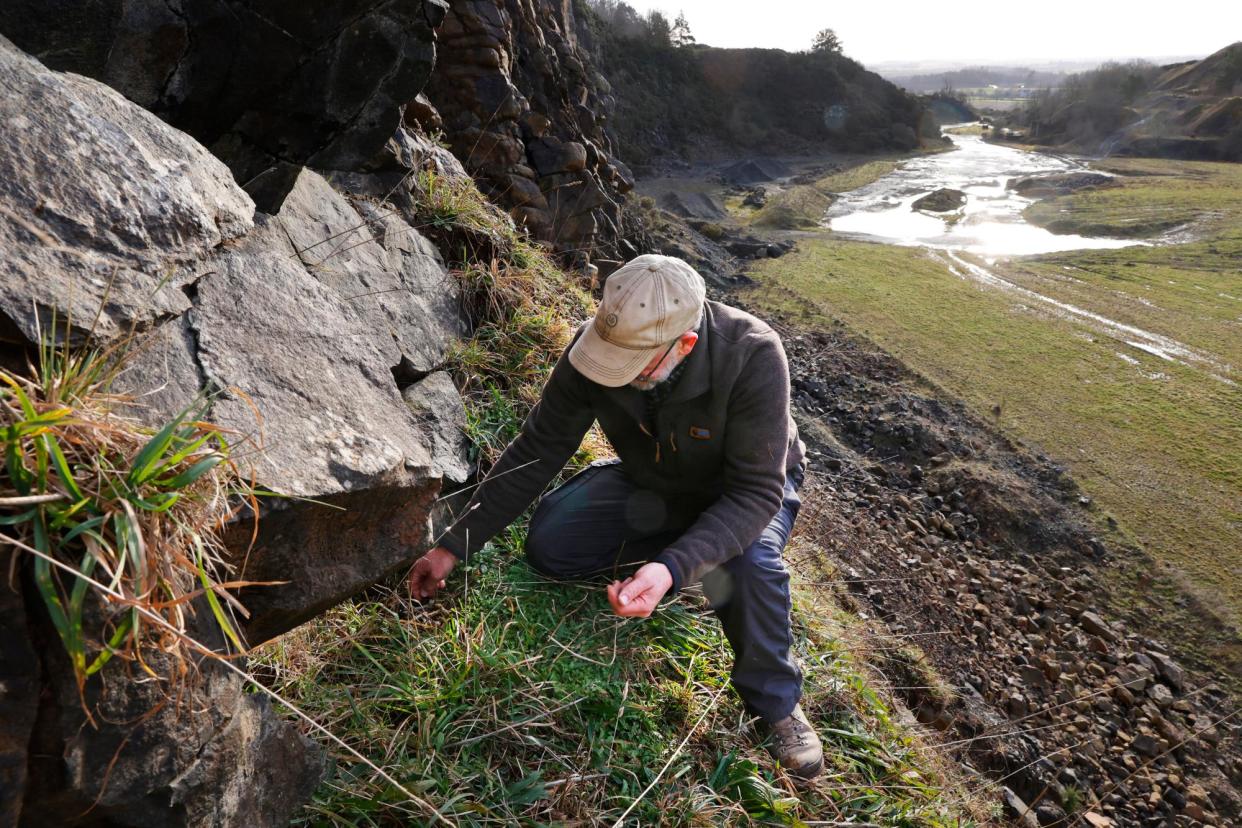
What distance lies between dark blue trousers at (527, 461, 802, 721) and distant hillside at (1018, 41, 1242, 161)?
26521 millimetres

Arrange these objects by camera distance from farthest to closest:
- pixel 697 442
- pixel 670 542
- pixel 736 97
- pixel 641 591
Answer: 1. pixel 736 97
2. pixel 670 542
3. pixel 697 442
4. pixel 641 591

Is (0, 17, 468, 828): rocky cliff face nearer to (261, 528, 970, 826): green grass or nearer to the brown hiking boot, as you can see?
(261, 528, 970, 826): green grass

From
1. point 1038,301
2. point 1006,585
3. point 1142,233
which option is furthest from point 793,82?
point 1006,585

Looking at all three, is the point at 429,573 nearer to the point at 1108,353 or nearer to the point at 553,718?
the point at 553,718

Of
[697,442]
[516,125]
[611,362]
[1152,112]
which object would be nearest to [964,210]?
[516,125]

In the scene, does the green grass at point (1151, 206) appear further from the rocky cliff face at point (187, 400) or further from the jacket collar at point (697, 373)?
the rocky cliff face at point (187, 400)

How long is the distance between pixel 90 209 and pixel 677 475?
5.88 feet

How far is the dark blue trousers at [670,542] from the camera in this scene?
243 centimetres

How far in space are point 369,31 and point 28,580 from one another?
89.8 inches

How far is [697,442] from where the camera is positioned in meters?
2.55

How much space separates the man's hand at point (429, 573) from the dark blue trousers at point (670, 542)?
0.41 m

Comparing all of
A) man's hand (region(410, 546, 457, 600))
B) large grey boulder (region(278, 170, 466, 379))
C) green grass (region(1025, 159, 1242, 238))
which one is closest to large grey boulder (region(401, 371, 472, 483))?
large grey boulder (region(278, 170, 466, 379))

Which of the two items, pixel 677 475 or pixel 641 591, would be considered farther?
pixel 677 475

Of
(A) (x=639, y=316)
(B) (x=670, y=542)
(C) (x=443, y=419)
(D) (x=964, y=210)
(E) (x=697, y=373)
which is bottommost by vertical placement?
(D) (x=964, y=210)
